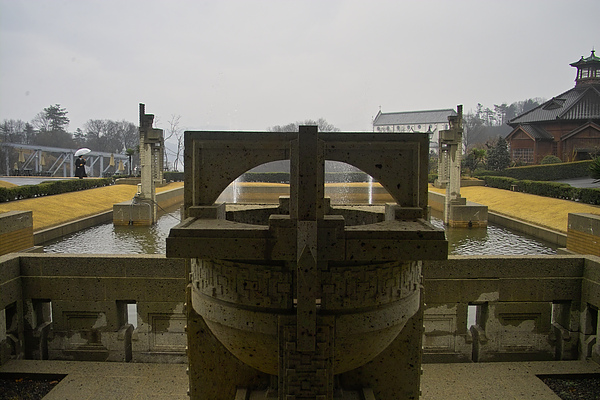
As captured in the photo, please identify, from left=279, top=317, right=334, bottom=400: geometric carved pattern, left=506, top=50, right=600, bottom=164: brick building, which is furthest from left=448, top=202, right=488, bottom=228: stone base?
left=506, top=50, right=600, bottom=164: brick building

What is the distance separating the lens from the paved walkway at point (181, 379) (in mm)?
4871

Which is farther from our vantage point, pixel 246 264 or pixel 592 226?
pixel 592 226

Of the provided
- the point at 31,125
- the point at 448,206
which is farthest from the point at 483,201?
the point at 31,125

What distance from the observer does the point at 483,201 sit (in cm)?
2212

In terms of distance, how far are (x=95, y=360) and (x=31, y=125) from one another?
72.3 m

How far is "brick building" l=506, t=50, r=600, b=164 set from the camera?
37.2m

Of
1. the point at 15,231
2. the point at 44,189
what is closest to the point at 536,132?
the point at 44,189

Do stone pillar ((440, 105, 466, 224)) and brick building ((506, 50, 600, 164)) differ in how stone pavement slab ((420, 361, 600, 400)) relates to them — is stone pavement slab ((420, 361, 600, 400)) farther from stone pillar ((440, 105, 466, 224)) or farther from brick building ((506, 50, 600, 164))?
brick building ((506, 50, 600, 164))

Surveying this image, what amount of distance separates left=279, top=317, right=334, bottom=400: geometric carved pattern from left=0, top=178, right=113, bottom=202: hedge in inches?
650

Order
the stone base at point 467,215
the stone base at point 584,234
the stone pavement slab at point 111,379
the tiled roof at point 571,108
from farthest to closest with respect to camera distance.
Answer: the tiled roof at point 571,108 → the stone base at point 467,215 → the stone base at point 584,234 → the stone pavement slab at point 111,379

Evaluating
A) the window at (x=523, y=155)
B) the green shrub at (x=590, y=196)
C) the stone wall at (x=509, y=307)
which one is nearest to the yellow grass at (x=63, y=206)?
the stone wall at (x=509, y=307)

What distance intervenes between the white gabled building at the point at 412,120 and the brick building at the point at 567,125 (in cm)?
4530

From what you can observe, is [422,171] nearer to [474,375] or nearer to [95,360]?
[474,375]

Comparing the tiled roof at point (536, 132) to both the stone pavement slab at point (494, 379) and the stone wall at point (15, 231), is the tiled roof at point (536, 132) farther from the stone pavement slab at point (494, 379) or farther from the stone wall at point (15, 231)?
the stone wall at point (15, 231)
